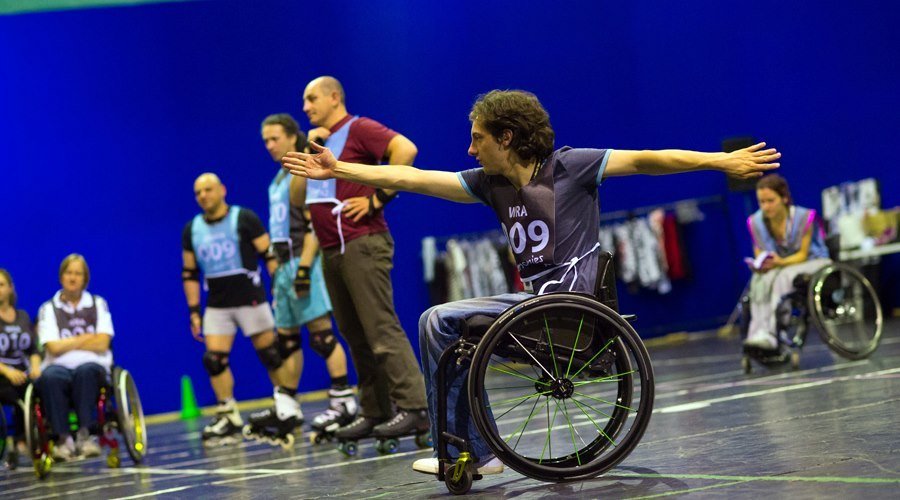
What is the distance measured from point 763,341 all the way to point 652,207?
571cm

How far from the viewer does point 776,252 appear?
23.6 ft

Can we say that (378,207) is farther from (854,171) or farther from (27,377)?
(854,171)

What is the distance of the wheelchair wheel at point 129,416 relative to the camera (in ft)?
20.6

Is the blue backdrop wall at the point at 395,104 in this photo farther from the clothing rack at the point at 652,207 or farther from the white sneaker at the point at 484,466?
the white sneaker at the point at 484,466

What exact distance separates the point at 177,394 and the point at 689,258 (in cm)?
532

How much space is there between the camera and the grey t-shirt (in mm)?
3479

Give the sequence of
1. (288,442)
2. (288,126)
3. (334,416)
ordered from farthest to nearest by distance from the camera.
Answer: (288,126) < (288,442) < (334,416)

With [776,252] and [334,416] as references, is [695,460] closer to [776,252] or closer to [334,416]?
[334,416]

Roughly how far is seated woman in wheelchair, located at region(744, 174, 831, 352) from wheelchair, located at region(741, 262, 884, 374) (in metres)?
0.06

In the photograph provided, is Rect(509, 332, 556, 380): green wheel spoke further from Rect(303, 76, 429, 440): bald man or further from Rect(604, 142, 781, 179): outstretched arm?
Rect(303, 76, 429, 440): bald man

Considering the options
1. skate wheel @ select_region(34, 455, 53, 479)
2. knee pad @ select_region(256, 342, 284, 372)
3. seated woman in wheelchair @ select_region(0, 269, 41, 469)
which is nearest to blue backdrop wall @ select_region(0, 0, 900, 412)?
seated woman in wheelchair @ select_region(0, 269, 41, 469)

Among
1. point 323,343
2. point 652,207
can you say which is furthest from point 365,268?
point 652,207

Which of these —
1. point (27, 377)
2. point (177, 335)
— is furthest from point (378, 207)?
point (177, 335)

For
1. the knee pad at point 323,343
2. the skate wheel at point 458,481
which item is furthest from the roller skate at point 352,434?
the skate wheel at point 458,481
